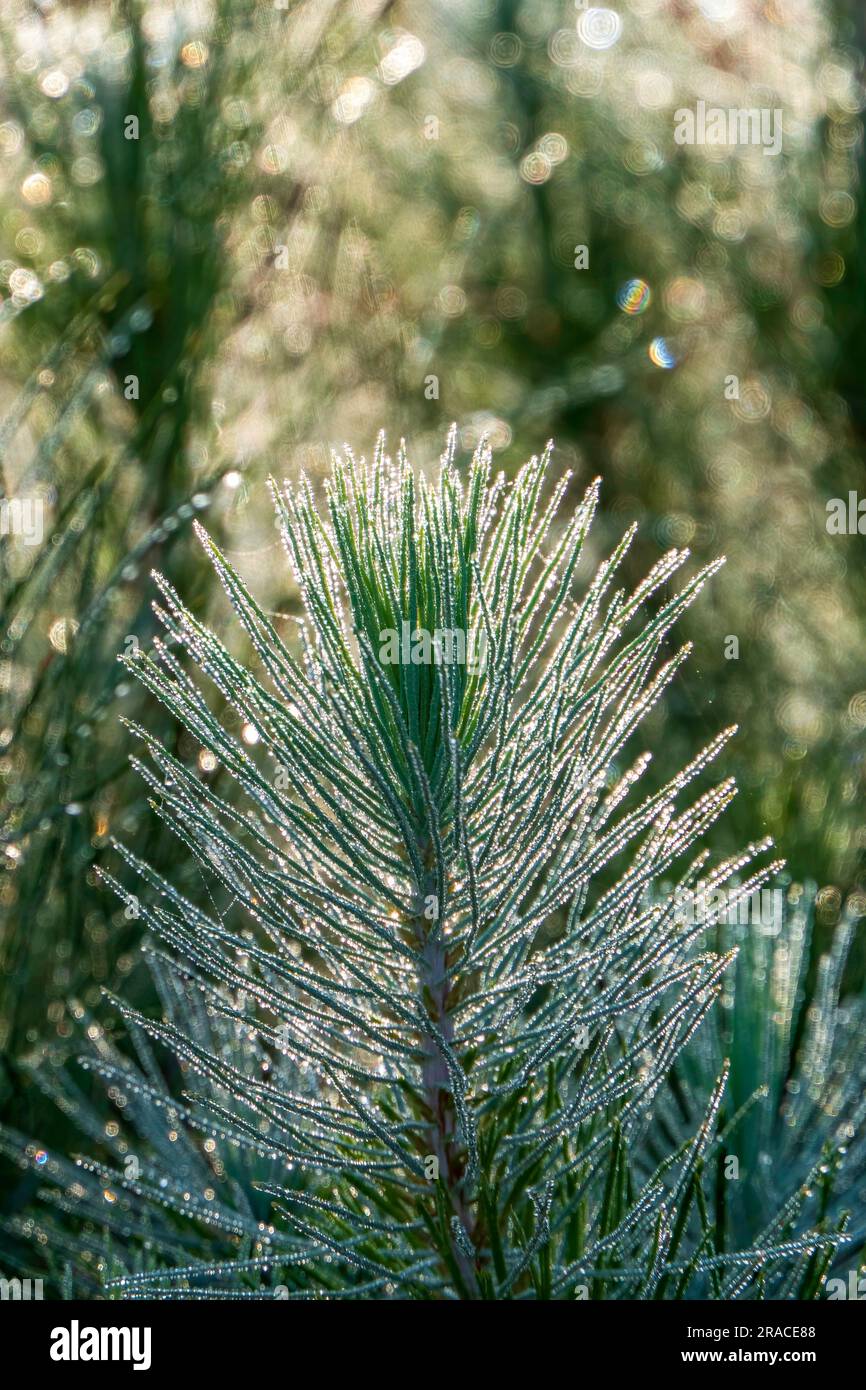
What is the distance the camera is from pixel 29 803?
2.11 feet

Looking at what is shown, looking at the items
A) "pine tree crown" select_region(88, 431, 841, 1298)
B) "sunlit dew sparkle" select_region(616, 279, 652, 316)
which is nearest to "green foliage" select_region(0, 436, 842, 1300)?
"pine tree crown" select_region(88, 431, 841, 1298)

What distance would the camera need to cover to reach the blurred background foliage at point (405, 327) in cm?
71

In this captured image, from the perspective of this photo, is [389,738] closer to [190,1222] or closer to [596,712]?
[596,712]

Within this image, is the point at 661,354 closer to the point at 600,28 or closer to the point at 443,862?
the point at 600,28

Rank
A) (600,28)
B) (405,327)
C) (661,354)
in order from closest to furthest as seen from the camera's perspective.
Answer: (405,327)
(661,354)
(600,28)

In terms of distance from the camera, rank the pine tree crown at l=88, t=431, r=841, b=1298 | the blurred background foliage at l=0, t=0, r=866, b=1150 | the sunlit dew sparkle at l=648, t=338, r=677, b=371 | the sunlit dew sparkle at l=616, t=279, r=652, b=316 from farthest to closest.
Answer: the sunlit dew sparkle at l=616, t=279, r=652, b=316, the sunlit dew sparkle at l=648, t=338, r=677, b=371, the blurred background foliage at l=0, t=0, r=866, b=1150, the pine tree crown at l=88, t=431, r=841, b=1298

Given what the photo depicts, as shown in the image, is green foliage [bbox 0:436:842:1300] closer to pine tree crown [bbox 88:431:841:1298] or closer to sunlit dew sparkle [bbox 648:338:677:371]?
pine tree crown [bbox 88:431:841:1298]

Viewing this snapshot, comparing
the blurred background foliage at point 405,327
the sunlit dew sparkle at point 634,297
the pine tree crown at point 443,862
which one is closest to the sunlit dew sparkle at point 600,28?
the blurred background foliage at point 405,327

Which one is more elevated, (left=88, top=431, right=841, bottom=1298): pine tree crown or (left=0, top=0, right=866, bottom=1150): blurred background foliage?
(left=0, top=0, right=866, bottom=1150): blurred background foliage

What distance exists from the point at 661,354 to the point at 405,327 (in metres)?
0.28

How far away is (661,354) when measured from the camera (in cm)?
127

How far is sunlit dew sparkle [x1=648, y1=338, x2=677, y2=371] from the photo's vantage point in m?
1.22

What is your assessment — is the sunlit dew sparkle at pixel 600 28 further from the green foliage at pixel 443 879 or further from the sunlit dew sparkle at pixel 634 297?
the green foliage at pixel 443 879

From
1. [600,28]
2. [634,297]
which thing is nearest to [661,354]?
[634,297]
